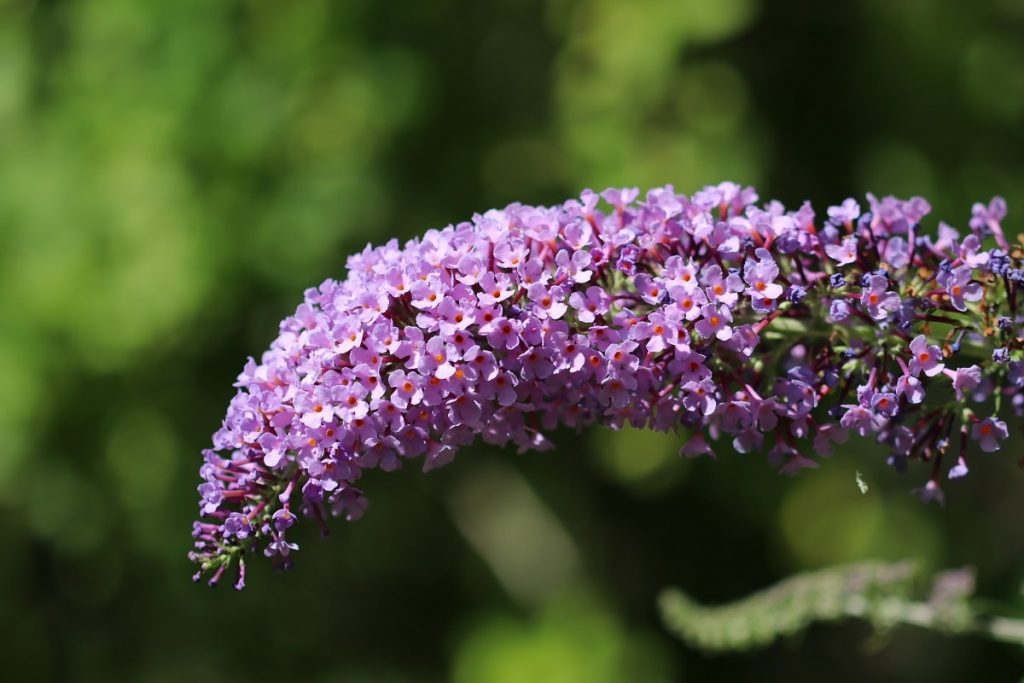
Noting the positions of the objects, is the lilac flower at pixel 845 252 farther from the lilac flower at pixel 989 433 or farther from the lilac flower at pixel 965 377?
the lilac flower at pixel 989 433

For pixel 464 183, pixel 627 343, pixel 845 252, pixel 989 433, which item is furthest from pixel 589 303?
pixel 464 183

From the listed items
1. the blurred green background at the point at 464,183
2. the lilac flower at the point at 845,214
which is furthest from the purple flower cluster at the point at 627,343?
the blurred green background at the point at 464,183

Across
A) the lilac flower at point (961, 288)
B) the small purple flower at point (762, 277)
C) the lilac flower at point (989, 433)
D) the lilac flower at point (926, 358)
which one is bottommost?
the lilac flower at point (989, 433)

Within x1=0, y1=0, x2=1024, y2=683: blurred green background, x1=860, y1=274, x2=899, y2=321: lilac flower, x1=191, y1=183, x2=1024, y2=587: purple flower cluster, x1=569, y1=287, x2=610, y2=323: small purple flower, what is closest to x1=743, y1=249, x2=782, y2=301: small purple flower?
x1=191, y1=183, x2=1024, y2=587: purple flower cluster

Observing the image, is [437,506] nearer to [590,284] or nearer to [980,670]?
[980,670]

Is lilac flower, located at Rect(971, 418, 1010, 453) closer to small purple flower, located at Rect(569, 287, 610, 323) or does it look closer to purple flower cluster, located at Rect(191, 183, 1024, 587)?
purple flower cluster, located at Rect(191, 183, 1024, 587)

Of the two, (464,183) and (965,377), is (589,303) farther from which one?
(464,183)
